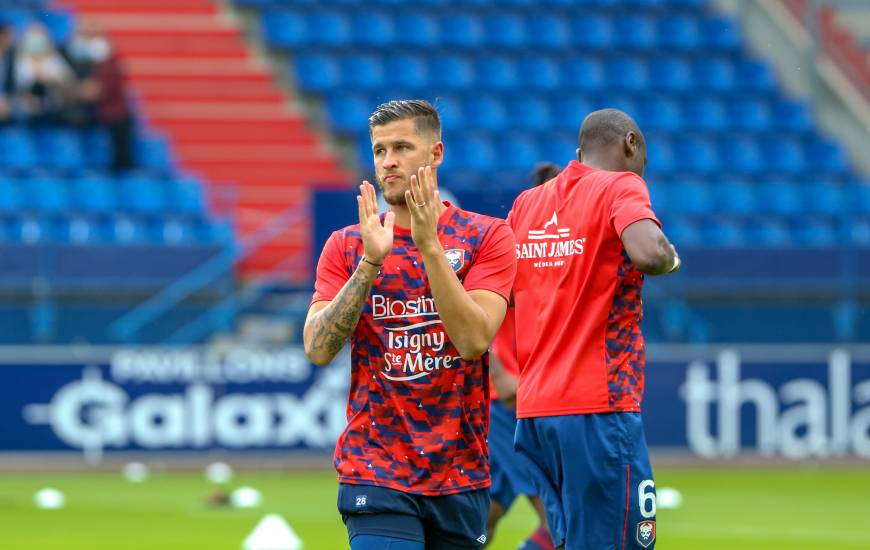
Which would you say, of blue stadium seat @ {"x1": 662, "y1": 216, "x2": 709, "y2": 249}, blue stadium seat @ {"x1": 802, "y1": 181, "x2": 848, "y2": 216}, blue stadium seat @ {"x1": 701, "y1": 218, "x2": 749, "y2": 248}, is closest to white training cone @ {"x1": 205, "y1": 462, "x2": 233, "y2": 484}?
blue stadium seat @ {"x1": 662, "y1": 216, "x2": 709, "y2": 249}

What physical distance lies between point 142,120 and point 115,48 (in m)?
1.74

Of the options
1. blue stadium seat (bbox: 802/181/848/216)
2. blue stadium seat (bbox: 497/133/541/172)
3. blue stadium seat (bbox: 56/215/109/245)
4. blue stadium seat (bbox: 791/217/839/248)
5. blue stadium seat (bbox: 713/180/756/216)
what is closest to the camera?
blue stadium seat (bbox: 56/215/109/245)

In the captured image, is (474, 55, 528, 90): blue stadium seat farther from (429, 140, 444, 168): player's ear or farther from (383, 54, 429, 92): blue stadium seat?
(429, 140, 444, 168): player's ear

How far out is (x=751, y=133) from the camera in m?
22.9

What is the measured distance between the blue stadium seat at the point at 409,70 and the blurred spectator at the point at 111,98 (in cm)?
414

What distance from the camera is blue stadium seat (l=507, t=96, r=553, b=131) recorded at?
887 inches

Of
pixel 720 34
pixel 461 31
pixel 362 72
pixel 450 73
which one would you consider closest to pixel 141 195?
pixel 362 72

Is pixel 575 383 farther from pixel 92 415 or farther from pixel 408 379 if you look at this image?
pixel 92 415

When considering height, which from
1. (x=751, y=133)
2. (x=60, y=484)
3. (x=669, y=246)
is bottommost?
(x=60, y=484)

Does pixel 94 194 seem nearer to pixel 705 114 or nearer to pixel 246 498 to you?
pixel 246 498

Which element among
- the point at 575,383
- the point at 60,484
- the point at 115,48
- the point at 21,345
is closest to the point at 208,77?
the point at 115,48

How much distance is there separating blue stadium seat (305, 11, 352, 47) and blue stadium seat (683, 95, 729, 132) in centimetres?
492

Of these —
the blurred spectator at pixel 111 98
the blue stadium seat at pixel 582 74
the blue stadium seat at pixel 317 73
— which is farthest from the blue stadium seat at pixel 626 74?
the blurred spectator at pixel 111 98

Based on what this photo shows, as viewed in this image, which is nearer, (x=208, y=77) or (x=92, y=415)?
(x=92, y=415)
